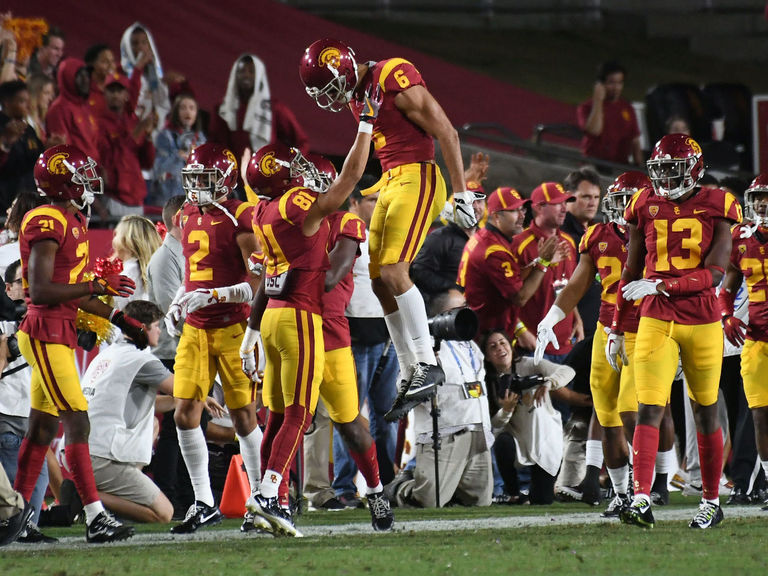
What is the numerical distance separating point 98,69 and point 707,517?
705 cm

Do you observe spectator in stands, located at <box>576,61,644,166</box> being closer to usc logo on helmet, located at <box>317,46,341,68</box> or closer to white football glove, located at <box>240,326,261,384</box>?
white football glove, located at <box>240,326,261,384</box>

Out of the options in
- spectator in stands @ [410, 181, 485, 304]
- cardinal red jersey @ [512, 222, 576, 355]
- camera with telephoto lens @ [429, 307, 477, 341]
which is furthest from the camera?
spectator in stands @ [410, 181, 485, 304]

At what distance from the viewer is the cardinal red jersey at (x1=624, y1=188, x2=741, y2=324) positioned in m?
7.32

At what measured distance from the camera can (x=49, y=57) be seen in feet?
40.0

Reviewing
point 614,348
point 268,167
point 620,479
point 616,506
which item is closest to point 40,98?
point 268,167

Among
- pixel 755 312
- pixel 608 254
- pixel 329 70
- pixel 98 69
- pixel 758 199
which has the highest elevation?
pixel 98 69

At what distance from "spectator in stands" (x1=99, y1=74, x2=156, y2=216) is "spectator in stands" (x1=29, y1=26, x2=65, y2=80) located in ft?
1.89

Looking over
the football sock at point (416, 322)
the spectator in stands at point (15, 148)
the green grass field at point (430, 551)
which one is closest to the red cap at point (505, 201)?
the green grass field at point (430, 551)

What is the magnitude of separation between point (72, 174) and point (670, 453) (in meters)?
4.41

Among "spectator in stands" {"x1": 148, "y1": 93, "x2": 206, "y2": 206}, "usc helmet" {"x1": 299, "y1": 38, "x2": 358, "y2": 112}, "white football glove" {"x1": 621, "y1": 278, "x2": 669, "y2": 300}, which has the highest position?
"spectator in stands" {"x1": 148, "y1": 93, "x2": 206, "y2": 206}

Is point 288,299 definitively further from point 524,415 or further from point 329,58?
point 524,415

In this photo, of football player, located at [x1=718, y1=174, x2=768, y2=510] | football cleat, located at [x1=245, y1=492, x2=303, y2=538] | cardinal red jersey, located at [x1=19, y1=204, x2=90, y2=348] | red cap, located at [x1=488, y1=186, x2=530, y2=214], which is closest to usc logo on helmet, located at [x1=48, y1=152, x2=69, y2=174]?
cardinal red jersey, located at [x1=19, y1=204, x2=90, y2=348]

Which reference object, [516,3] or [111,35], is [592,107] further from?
[516,3]

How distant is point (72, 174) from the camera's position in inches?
289
